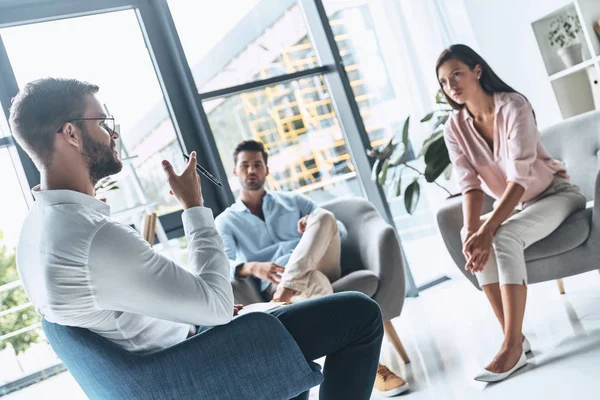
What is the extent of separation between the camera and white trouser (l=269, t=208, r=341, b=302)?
105 inches

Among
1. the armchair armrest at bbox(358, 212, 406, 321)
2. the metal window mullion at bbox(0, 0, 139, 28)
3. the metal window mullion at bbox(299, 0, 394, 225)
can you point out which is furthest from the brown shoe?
the metal window mullion at bbox(0, 0, 139, 28)

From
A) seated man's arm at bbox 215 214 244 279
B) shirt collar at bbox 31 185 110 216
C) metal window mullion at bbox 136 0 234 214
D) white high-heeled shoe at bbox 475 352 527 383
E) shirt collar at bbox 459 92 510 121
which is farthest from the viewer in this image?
metal window mullion at bbox 136 0 234 214

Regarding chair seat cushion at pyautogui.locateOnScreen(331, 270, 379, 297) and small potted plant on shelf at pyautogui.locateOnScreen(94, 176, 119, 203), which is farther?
small potted plant on shelf at pyautogui.locateOnScreen(94, 176, 119, 203)

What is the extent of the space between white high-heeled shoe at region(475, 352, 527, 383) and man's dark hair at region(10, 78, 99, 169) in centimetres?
161

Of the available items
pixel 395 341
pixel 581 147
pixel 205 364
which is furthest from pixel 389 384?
pixel 205 364

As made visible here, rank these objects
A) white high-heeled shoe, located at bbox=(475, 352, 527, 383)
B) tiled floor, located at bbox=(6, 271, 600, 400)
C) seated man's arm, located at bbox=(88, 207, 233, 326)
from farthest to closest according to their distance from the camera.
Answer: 1. white high-heeled shoe, located at bbox=(475, 352, 527, 383)
2. tiled floor, located at bbox=(6, 271, 600, 400)
3. seated man's arm, located at bbox=(88, 207, 233, 326)

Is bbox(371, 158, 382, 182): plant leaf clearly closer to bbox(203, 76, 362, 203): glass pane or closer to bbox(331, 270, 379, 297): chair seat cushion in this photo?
bbox(203, 76, 362, 203): glass pane

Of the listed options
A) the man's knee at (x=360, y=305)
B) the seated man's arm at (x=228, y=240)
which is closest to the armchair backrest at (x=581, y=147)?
the seated man's arm at (x=228, y=240)

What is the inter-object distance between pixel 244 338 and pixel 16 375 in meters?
3.13

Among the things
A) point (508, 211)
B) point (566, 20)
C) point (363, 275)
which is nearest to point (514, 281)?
point (508, 211)

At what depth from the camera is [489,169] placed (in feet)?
8.95

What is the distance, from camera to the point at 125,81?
12.4 feet

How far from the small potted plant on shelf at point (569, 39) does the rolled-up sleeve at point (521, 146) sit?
5.07 feet

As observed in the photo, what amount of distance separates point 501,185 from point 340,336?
4.80 ft
